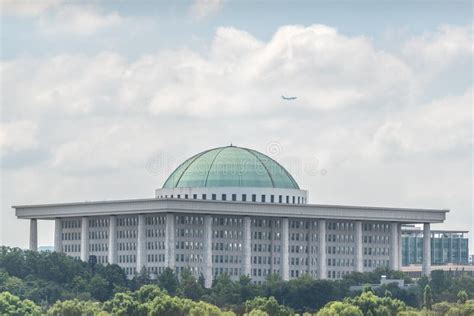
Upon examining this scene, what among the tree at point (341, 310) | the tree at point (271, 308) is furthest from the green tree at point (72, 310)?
the tree at point (341, 310)

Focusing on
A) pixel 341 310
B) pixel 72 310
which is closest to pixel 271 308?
pixel 341 310

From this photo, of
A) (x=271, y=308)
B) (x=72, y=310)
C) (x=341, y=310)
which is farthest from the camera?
(x=271, y=308)

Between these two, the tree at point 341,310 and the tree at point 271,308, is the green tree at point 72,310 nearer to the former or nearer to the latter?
the tree at point 271,308

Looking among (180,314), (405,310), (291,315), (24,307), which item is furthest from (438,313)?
(24,307)

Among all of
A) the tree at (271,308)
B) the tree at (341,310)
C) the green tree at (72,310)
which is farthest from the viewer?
the tree at (271,308)

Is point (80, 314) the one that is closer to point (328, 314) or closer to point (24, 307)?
point (24, 307)

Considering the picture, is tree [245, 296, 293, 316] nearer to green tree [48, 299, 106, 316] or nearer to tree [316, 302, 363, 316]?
tree [316, 302, 363, 316]

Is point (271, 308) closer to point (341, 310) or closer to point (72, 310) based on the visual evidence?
point (341, 310)

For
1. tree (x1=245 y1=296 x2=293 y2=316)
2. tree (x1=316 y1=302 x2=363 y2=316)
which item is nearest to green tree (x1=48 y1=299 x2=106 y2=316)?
tree (x1=245 y1=296 x2=293 y2=316)

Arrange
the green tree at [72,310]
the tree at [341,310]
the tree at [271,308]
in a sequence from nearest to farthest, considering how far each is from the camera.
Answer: the tree at [341,310] → the green tree at [72,310] → the tree at [271,308]

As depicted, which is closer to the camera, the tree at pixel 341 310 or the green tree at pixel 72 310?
the tree at pixel 341 310

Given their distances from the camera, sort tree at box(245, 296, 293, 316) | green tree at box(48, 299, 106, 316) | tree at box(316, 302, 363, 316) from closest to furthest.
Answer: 1. tree at box(316, 302, 363, 316)
2. green tree at box(48, 299, 106, 316)
3. tree at box(245, 296, 293, 316)
